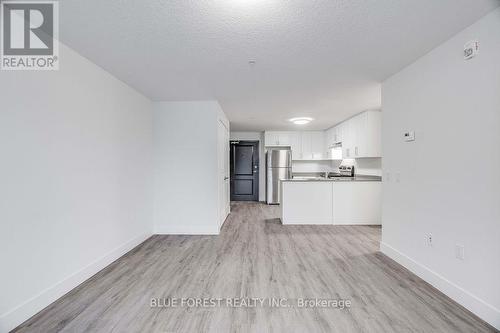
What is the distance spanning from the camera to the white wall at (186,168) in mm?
4070

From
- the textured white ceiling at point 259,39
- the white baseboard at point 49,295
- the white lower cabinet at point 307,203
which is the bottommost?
the white baseboard at point 49,295

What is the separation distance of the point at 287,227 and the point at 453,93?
324 centimetres

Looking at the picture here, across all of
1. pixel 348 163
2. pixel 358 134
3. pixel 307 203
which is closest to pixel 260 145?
pixel 348 163

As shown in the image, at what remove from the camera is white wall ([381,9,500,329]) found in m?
1.75

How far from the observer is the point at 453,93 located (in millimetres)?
2078

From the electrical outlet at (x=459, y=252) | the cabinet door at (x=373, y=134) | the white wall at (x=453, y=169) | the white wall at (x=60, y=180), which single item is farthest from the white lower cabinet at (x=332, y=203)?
the white wall at (x=60, y=180)

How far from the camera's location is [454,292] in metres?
2.03

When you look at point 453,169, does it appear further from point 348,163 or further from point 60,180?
point 348,163

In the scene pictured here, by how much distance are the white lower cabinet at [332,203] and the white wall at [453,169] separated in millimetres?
1695

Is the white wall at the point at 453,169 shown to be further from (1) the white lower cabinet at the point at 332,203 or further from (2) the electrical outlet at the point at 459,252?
(1) the white lower cabinet at the point at 332,203

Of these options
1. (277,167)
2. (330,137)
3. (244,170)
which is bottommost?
(244,170)

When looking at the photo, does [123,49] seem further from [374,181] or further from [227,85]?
[374,181]

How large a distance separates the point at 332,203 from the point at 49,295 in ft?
14.3

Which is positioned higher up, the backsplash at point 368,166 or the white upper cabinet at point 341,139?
the white upper cabinet at point 341,139
